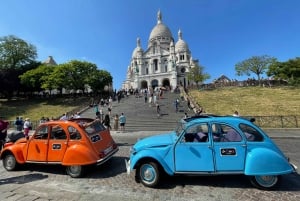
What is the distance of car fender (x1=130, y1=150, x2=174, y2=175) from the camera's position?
18.1 ft

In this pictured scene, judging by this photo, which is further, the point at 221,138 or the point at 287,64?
the point at 287,64

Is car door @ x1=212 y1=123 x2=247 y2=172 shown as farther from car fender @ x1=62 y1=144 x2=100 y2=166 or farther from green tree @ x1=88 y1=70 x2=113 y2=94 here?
green tree @ x1=88 y1=70 x2=113 y2=94

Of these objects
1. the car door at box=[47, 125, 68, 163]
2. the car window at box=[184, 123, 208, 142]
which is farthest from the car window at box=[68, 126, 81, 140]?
the car window at box=[184, 123, 208, 142]

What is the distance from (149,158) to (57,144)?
→ 2.96 m

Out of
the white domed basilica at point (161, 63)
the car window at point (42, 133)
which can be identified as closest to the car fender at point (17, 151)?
the car window at point (42, 133)

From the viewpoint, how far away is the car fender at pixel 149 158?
18.1 feet

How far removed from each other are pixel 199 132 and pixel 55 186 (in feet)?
13.3

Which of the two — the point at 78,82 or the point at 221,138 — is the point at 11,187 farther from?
the point at 78,82

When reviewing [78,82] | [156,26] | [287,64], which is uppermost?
[156,26]

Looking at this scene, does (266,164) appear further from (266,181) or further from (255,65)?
(255,65)

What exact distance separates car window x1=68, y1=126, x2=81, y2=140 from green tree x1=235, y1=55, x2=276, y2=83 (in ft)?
208

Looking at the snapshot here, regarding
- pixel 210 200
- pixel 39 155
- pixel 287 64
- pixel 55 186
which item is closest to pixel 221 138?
pixel 210 200

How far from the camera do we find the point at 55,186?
5.91 m

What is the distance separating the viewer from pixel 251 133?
5.36 m
